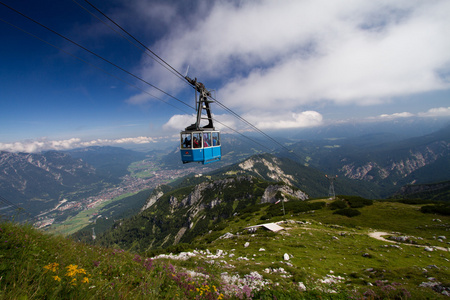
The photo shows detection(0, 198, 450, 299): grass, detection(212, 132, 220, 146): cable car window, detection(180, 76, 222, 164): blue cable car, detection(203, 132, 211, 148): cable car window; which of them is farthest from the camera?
detection(212, 132, 220, 146): cable car window

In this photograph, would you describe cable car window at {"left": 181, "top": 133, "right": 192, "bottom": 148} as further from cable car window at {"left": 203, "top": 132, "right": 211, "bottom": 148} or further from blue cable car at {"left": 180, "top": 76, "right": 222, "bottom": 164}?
cable car window at {"left": 203, "top": 132, "right": 211, "bottom": 148}

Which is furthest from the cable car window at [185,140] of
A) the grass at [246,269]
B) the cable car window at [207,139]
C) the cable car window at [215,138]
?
the grass at [246,269]

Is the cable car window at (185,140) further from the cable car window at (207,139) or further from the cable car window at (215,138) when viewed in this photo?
the cable car window at (215,138)

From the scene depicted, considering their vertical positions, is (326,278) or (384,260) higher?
(326,278)

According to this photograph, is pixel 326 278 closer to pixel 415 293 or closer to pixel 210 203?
pixel 415 293

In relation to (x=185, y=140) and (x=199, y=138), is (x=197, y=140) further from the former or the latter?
(x=185, y=140)

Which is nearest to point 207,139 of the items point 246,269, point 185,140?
point 185,140

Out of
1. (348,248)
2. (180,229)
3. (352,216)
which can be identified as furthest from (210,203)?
(348,248)

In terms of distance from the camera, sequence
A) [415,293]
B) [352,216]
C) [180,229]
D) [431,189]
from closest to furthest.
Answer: [415,293] → [352,216] → [180,229] → [431,189]

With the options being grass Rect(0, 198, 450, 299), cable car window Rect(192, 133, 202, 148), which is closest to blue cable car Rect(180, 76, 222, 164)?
cable car window Rect(192, 133, 202, 148)
